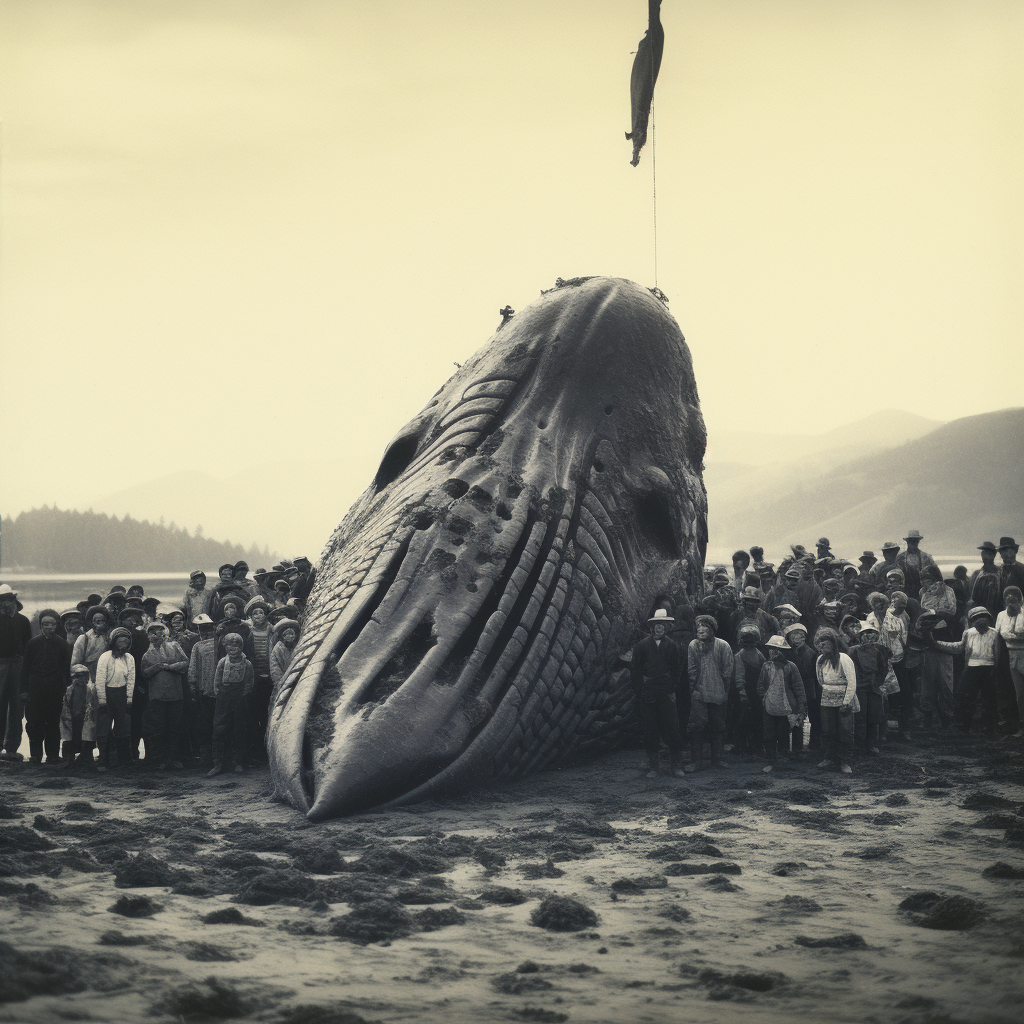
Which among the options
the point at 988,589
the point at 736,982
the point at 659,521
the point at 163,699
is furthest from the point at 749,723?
the point at 736,982

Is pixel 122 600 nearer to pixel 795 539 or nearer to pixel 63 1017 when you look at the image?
pixel 63 1017

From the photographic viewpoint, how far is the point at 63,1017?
5.37m

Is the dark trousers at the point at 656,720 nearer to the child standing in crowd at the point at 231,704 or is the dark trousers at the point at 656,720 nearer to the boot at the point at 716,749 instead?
the boot at the point at 716,749

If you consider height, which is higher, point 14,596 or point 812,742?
point 14,596

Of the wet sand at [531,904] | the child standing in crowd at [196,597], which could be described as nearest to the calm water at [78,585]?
the child standing in crowd at [196,597]

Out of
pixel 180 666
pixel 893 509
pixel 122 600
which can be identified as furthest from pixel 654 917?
pixel 893 509

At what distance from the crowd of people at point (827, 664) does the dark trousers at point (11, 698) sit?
7930 millimetres

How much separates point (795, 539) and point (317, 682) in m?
125

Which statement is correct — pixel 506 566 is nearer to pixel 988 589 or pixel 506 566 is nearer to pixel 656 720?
pixel 656 720

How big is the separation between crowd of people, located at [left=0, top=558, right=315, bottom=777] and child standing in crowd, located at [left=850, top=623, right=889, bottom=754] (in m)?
6.88

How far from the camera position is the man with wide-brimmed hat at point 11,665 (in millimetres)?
14266

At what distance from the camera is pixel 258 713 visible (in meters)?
13.6

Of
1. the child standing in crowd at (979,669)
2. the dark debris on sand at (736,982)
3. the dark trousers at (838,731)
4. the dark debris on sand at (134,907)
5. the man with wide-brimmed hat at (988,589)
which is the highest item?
the man with wide-brimmed hat at (988,589)

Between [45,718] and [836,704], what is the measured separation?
31.8ft
